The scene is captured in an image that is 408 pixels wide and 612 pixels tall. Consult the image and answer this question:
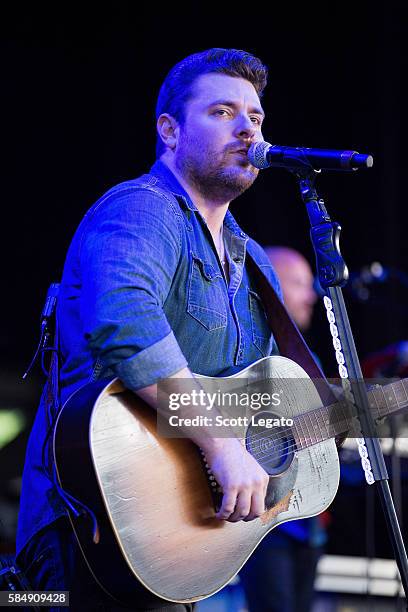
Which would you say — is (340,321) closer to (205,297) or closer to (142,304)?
(205,297)

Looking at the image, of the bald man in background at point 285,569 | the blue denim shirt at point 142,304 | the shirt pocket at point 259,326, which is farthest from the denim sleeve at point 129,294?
the bald man in background at point 285,569

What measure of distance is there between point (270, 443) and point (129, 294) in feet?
2.23

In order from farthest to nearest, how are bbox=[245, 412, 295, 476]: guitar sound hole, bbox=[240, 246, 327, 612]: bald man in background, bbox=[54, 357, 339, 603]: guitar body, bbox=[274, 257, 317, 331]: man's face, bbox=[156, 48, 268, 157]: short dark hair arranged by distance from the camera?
1. bbox=[274, 257, 317, 331]: man's face
2. bbox=[240, 246, 327, 612]: bald man in background
3. bbox=[156, 48, 268, 157]: short dark hair
4. bbox=[245, 412, 295, 476]: guitar sound hole
5. bbox=[54, 357, 339, 603]: guitar body

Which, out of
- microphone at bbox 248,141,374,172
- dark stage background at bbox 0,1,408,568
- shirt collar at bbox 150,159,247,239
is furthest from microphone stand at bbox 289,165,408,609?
dark stage background at bbox 0,1,408,568

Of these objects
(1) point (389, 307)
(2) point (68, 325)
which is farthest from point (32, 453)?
(1) point (389, 307)

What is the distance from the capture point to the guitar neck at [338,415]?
8.25 ft

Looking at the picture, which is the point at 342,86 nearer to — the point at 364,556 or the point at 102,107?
the point at 102,107

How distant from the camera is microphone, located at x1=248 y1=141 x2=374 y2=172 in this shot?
2.21m

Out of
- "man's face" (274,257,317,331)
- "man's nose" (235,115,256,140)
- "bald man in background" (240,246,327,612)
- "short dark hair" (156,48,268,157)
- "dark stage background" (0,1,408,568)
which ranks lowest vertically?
"bald man in background" (240,246,327,612)

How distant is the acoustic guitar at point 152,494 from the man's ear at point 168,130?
0.79m

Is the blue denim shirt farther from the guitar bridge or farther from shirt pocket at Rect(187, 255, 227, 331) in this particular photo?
the guitar bridge

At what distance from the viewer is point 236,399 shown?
92.8 inches

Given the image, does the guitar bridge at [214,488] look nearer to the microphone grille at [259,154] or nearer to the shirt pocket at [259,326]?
the shirt pocket at [259,326]

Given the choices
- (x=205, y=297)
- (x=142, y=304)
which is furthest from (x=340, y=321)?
(x=142, y=304)
